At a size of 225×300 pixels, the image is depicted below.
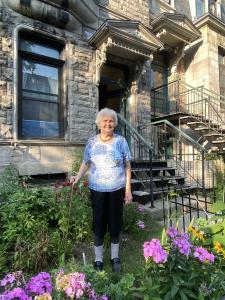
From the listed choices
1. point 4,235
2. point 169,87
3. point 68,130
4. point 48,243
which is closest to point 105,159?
point 48,243

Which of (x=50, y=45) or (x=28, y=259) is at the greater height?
(x=50, y=45)

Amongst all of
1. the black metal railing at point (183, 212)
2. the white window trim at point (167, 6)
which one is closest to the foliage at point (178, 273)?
the black metal railing at point (183, 212)

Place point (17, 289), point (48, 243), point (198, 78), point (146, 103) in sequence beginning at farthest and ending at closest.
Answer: point (198, 78) → point (146, 103) → point (48, 243) → point (17, 289)

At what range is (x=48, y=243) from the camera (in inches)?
125

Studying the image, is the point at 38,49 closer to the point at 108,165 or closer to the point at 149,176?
the point at 149,176

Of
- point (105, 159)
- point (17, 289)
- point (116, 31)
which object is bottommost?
point (17, 289)

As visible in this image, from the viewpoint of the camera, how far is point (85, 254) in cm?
361

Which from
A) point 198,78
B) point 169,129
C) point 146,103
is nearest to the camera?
point 146,103

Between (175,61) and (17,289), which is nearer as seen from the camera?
(17,289)

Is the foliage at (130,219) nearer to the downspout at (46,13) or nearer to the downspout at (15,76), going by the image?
the downspout at (15,76)

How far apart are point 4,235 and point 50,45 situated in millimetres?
4797

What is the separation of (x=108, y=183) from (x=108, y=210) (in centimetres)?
31

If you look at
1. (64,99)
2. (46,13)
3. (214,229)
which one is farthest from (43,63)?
(214,229)

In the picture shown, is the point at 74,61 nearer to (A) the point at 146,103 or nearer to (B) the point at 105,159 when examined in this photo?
(A) the point at 146,103
